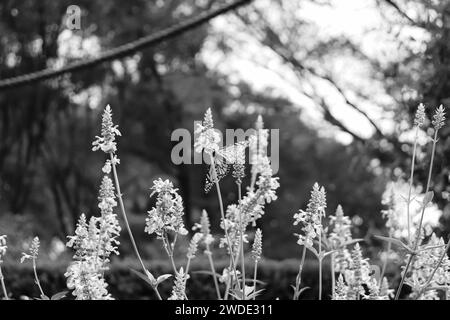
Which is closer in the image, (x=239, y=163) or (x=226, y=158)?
(x=239, y=163)

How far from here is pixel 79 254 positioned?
222cm

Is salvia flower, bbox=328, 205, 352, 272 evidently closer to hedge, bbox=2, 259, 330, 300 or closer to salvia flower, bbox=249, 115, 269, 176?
salvia flower, bbox=249, 115, 269, 176

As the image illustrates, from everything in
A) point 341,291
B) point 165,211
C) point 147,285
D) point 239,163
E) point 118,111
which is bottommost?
point 147,285

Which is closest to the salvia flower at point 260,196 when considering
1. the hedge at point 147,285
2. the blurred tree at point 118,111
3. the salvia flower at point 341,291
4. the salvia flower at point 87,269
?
the salvia flower at point 341,291

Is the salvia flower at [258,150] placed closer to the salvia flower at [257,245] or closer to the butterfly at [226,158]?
the butterfly at [226,158]

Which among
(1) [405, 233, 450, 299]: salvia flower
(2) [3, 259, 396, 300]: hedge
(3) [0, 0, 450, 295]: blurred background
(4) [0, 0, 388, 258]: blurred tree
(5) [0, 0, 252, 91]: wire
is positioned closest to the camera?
(5) [0, 0, 252, 91]: wire

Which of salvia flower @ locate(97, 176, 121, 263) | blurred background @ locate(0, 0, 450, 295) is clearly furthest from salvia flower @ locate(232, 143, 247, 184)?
blurred background @ locate(0, 0, 450, 295)

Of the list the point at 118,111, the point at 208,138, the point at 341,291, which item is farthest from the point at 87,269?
the point at 118,111

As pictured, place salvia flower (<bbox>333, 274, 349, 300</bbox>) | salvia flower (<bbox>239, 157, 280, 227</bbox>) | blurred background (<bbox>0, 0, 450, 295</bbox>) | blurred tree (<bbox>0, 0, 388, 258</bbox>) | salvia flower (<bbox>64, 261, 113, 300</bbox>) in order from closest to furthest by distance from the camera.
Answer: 1. salvia flower (<bbox>64, 261, 113, 300</bbox>)
2. salvia flower (<bbox>239, 157, 280, 227</bbox>)
3. salvia flower (<bbox>333, 274, 349, 300</bbox>)
4. blurred background (<bbox>0, 0, 450, 295</bbox>)
5. blurred tree (<bbox>0, 0, 388, 258</bbox>)

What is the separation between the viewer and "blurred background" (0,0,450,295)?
9.25 meters

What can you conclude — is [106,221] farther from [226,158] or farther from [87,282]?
[226,158]

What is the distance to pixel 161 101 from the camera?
45.5 ft

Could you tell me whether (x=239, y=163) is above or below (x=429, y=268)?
above
